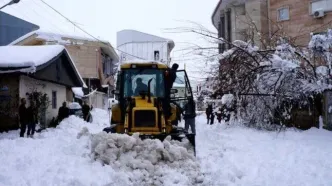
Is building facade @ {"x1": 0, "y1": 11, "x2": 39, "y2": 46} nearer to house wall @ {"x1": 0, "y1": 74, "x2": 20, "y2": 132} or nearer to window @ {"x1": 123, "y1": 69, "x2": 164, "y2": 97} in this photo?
house wall @ {"x1": 0, "y1": 74, "x2": 20, "y2": 132}

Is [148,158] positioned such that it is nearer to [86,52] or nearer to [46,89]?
[46,89]

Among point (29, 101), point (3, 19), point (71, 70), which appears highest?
point (3, 19)

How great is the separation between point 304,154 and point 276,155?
61cm

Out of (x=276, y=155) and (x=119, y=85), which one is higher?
(x=119, y=85)

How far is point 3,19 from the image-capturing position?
48469 mm

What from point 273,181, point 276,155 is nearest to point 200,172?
point 273,181

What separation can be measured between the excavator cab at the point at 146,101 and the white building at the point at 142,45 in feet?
122

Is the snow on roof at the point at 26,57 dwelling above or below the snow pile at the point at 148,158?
above

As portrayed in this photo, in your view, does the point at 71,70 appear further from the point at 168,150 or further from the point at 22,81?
the point at 168,150

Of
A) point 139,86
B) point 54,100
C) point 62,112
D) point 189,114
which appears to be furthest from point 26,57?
point 189,114

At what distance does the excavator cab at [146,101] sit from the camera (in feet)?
29.4

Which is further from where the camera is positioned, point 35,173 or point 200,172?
point 200,172

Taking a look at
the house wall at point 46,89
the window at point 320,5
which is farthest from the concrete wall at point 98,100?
the window at point 320,5

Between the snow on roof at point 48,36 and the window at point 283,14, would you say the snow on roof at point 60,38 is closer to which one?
the snow on roof at point 48,36
